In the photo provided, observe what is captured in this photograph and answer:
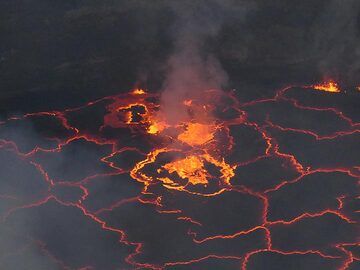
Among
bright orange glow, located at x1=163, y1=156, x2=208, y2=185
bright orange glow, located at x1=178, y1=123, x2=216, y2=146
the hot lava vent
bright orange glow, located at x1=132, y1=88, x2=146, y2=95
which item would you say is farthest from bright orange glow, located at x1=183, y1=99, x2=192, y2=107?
bright orange glow, located at x1=163, y1=156, x2=208, y2=185

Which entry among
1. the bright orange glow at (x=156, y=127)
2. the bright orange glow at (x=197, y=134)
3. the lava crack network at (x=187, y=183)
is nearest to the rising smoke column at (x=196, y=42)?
the lava crack network at (x=187, y=183)

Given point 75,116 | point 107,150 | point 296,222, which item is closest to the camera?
point 296,222

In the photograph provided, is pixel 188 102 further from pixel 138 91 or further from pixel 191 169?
pixel 191 169

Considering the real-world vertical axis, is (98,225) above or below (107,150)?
below

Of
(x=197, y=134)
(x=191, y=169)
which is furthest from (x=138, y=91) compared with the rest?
(x=191, y=169)

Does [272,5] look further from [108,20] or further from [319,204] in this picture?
[319,204]

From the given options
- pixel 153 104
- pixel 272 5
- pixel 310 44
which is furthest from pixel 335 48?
pixel 153 104

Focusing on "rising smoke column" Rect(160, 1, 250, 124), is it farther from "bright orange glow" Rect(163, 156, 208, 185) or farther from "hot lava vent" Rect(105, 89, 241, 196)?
"bright orange glow" Rect(163, 156, 208, 185)
